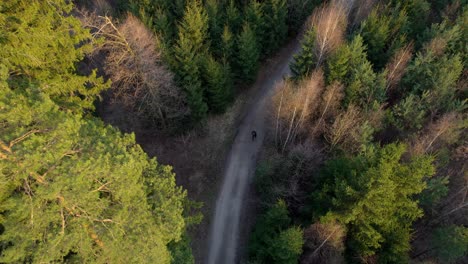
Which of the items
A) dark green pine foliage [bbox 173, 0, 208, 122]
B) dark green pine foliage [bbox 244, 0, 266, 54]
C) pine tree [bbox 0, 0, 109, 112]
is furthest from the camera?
dark green pine foliage [bbox 244, 0, 266, 54]

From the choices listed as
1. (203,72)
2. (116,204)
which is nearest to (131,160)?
(116,204)

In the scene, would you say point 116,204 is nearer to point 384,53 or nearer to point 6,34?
point 6,34

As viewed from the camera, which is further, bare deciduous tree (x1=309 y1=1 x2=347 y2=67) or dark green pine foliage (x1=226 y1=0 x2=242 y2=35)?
dark green pine foliage (x1=226 y1=0 x2=242 y2=35)

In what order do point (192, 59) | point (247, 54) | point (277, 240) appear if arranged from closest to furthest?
point (277, 240)
point (192, 59)
point (247, 54)

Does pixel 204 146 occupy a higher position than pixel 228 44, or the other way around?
pixel 228 44

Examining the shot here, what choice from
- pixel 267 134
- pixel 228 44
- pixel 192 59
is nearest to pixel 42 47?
pixel 192 59

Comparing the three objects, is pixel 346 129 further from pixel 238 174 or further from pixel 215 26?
pixel 215 26

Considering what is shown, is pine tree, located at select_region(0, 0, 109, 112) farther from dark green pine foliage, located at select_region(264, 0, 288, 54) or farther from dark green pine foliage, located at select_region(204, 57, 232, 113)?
dark green pine foliage, located at select_region(264, 0, 288, 54)

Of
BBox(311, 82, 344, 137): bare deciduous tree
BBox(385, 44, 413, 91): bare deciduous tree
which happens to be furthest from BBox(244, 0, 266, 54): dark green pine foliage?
BBox(385, 44, 413, 91): bare deciduous tree
